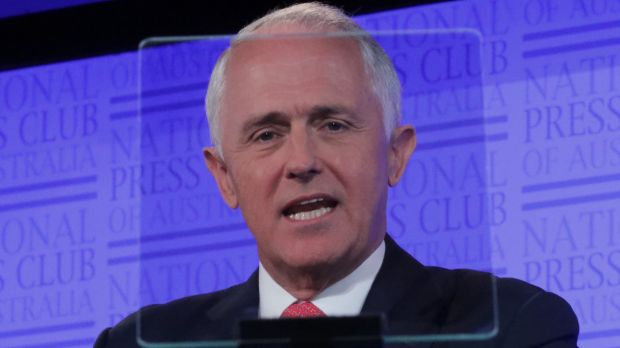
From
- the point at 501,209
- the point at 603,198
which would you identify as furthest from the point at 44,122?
the point at 603,198

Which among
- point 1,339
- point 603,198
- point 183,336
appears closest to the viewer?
point 183,336

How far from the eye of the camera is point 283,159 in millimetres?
1230

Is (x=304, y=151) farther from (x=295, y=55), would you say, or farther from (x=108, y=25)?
(x=108, y=25)

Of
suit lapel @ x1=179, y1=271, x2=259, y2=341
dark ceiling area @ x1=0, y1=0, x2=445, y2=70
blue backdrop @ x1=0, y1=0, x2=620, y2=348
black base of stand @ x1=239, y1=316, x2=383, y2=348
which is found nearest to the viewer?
black base of stand @ x1=239, y1=316, x2=383, y2=348

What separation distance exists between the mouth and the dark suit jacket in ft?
0.28

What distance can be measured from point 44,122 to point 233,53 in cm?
201

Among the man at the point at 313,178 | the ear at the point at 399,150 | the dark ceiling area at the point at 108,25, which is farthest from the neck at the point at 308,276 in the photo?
the dark ceiling area at the point at 108,25

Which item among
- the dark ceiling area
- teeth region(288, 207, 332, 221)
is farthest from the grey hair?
the dark ceiling area

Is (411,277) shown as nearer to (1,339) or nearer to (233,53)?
(233,53)

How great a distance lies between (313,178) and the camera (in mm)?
1223

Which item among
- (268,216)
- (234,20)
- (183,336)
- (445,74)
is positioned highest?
(234,20)

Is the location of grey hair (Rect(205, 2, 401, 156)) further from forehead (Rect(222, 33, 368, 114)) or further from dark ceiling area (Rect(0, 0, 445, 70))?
dark ceiling area (Rect(0, 0, 445, 70))

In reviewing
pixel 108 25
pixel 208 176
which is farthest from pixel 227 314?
pixel 108 25

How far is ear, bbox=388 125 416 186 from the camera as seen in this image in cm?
123
